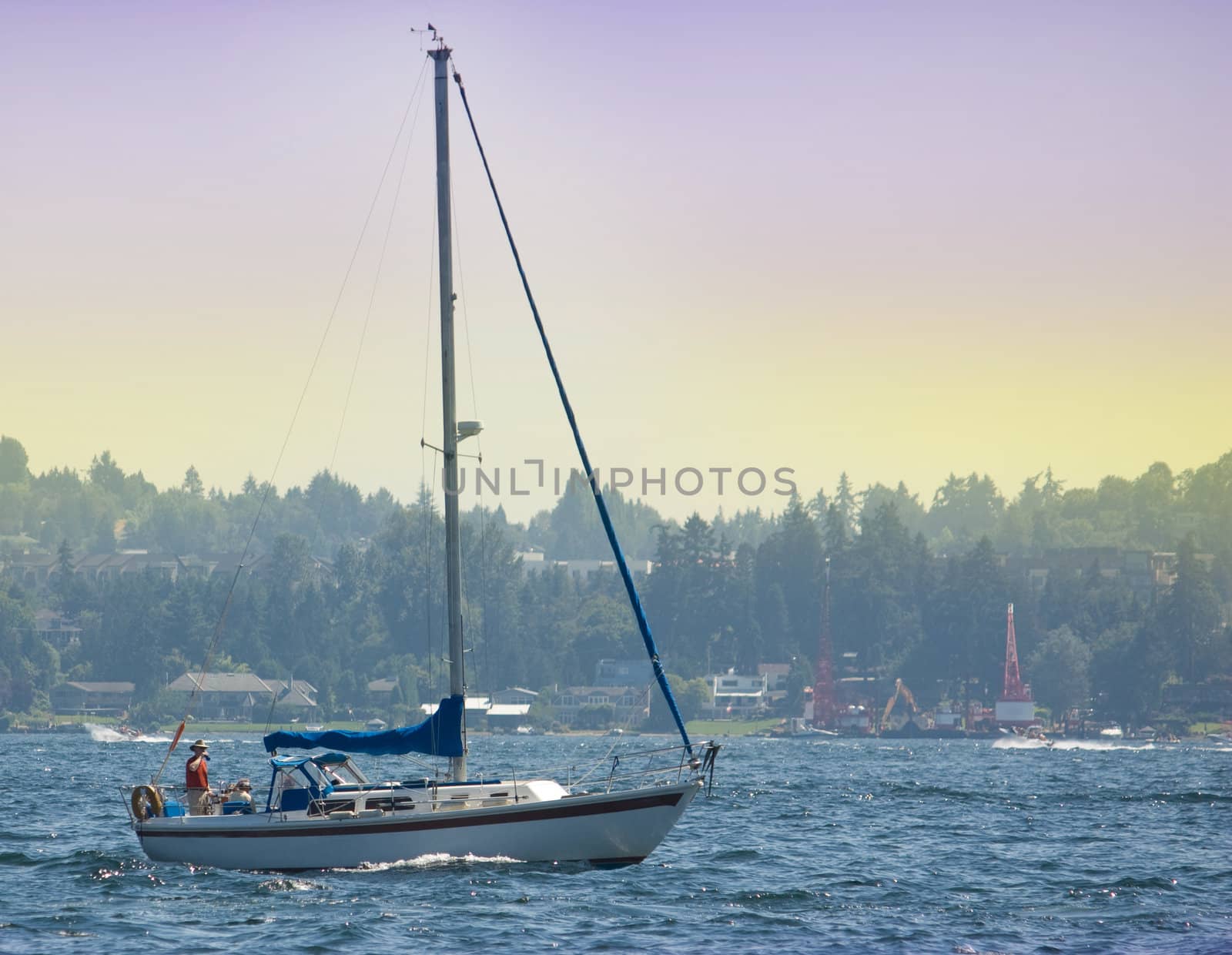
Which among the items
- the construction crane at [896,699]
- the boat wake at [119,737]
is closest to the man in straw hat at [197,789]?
the boat wake at [119,737]

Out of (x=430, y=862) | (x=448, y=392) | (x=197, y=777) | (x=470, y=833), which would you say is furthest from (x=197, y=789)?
(x=448, y=392)

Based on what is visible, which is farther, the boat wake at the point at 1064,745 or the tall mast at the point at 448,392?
the boat wake at the point at 1064,745

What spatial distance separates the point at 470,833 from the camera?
3070 centimetres

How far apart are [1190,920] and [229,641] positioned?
556ft

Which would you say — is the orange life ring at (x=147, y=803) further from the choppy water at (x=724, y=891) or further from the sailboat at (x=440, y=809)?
the choppy water at (x=724, y=891)

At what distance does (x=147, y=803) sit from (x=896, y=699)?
154 metres

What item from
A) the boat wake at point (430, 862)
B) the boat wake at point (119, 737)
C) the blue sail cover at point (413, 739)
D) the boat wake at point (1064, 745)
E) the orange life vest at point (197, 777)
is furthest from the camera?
the boat wake at point (119, 737)

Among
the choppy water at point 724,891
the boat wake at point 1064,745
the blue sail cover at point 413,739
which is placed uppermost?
the blue sail cover at point 413,739

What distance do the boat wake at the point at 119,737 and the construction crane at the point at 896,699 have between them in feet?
246

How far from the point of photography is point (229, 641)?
189250 mm

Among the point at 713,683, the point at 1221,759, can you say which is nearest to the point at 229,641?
the point at 713,683

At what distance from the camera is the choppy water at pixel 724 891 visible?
2684 centimetres

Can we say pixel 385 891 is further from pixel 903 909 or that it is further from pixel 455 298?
pixel 455 298

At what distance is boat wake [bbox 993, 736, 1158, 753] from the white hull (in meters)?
114
